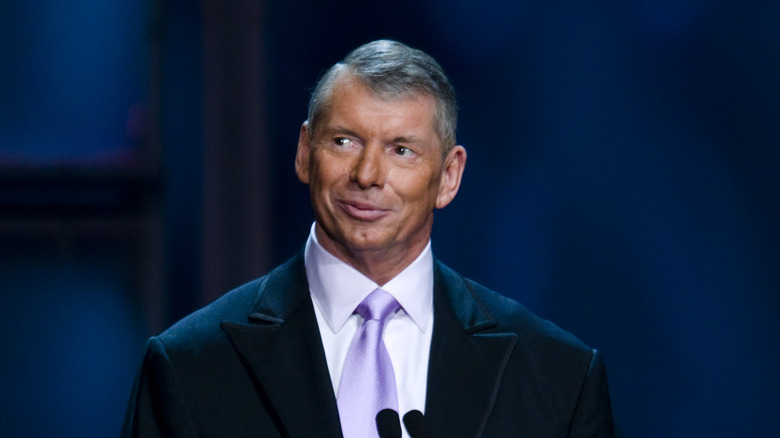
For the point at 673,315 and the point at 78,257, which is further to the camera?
the point at 78,257

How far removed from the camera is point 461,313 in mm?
1938

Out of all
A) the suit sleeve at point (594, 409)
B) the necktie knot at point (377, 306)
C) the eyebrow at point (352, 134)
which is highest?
the eyebrow at point (352, 134)

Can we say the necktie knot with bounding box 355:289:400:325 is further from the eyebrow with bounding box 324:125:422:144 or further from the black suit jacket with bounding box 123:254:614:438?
the eyebrow with bounding box 324:125:422:144

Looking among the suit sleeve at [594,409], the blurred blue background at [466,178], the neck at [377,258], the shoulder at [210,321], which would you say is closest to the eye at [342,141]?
the neck at [377,258]

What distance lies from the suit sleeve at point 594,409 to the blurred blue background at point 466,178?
0.61 metres

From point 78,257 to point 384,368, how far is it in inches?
47.3

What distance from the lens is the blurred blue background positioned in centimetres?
249

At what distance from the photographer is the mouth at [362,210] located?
5.89ft

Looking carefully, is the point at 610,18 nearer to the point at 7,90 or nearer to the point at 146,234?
the point at 146,234

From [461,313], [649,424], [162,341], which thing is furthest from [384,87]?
[649,424]

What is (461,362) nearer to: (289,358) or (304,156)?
(289,358)

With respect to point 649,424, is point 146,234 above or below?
above

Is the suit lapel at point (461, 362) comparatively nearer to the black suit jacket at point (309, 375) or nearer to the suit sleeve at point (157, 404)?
the black suit jacket at point (309, 375)

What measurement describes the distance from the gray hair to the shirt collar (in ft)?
0.65
